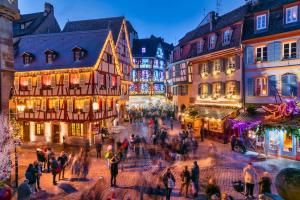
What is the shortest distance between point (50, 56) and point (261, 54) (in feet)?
67.0

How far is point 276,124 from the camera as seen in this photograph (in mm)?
17000

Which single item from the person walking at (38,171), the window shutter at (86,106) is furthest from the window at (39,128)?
the person walking at (38,171)

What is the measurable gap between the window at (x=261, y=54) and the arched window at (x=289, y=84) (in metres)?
2.38

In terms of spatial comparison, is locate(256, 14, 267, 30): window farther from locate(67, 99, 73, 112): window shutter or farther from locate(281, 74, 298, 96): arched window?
locate(67, 99, 73, 112): window shutter

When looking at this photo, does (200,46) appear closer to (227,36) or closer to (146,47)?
(227,36)

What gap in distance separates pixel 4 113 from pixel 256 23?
68.0 ft

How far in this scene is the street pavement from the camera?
13297 mm

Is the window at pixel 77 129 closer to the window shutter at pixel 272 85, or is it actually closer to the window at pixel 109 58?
the window at pixel 109 58

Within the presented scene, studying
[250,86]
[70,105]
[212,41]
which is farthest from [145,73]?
[250,86]

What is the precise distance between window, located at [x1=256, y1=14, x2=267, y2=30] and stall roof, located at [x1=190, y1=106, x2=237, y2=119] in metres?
7.49

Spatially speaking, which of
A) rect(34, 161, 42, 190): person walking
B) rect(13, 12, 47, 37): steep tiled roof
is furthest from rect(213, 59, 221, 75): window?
rect(13, 12, 47, 37): steep tiled roof

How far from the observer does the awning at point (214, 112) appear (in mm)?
25109

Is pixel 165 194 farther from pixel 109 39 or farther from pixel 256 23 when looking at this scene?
pixel 109 39

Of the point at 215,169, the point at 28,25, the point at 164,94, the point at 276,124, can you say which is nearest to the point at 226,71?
the point at 276,124
